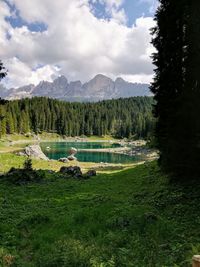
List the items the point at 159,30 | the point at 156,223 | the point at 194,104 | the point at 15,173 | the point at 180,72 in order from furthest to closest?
1. the point at 15,173
2. the point at 159,30
3. the point at 180,72
4. the point at 194,104
5. the point at 156,223

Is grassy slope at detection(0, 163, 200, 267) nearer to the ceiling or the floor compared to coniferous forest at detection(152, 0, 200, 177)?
nearer to the floor

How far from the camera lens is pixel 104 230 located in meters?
17.2

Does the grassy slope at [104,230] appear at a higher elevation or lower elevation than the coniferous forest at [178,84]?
lower

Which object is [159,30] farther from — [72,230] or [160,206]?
[72,230]

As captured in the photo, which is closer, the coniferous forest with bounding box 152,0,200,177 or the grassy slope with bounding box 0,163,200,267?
the grassy slope with bounding box 0,163,200,267

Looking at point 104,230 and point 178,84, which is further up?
point 178,84

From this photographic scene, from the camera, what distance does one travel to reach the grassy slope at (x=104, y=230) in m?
12.8

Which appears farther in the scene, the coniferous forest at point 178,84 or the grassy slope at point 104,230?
the coniferous forest at point 178,84

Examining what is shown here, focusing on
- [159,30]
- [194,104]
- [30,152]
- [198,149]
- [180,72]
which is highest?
[159,30]

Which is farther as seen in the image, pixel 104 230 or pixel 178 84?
pixel 178 84

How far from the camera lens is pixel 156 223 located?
55.2 feet

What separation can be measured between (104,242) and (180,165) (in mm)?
11529

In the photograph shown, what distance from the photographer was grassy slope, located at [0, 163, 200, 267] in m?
12.8

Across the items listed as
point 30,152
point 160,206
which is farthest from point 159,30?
point 30,152
